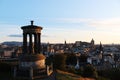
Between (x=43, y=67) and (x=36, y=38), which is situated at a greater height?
(x=36, y=38)

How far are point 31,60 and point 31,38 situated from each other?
65.2 inches

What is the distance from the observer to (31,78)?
1933cm

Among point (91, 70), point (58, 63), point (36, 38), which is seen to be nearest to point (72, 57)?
point (58, 63)

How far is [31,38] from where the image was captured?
68.1ft

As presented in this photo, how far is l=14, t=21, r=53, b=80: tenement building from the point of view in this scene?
776 inches

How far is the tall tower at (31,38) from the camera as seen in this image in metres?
20.6

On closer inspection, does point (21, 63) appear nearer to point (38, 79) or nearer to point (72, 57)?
point (38, 79)

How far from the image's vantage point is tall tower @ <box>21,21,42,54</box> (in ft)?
67.5

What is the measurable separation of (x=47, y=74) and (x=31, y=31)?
3.12 metres

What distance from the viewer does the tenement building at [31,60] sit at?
19.7m

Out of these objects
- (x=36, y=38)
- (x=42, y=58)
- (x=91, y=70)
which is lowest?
(x=91, y=70)

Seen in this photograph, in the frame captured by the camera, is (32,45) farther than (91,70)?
No

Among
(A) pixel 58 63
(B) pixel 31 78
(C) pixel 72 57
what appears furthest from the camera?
(C) pixel 72 57

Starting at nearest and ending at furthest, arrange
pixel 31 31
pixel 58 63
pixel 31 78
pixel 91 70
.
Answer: pixel 31 78
pixel 31 31
pixel 91 70
pixel 58 63
